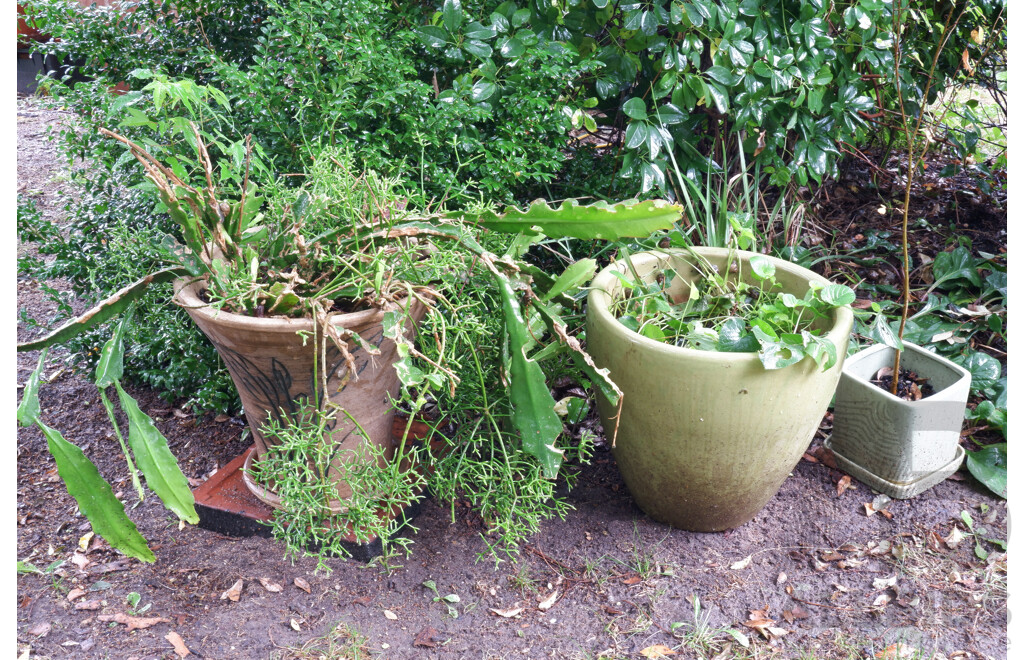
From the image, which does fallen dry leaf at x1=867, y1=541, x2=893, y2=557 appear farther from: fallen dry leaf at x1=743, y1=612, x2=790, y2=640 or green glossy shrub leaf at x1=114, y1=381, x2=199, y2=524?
green glossy shrub leaf at x1=114, y1=381, x2=199, y2=524

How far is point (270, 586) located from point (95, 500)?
0.47m

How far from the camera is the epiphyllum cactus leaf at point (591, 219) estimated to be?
1827 millimetres

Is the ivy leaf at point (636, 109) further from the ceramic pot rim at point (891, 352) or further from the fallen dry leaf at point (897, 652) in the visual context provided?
the fallen dry leaf at point (897, 652)

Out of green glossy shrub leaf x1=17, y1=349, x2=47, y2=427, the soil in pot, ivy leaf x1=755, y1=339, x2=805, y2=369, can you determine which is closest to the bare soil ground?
the soil in pot

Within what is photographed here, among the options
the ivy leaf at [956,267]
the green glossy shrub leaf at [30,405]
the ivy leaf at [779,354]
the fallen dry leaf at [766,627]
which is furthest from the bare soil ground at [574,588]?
the ivy leaf at [956,267]

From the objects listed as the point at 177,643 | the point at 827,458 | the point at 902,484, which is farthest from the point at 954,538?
the point at 177,643

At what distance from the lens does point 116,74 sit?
268 cm

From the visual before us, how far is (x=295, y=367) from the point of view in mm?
1816

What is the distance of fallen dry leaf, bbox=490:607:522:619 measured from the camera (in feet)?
6.33

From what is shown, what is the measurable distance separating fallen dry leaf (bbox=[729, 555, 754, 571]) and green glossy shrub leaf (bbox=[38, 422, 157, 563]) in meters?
1.46

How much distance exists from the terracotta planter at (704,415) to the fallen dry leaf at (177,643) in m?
1.14

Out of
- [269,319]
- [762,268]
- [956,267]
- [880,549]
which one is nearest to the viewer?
[269,319]

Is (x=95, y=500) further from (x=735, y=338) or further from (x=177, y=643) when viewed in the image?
(x=735, y=338)

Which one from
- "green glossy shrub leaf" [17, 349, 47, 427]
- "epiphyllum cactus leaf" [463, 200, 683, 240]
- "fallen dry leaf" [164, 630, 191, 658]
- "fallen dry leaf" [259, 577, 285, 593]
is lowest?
"fallen dry leaf" [259, 577, 285, 593]
